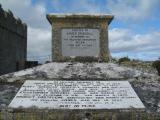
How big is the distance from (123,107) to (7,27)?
15.2 metres

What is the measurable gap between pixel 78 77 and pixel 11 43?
14797mm

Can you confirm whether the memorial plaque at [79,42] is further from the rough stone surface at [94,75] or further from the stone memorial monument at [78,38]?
the rough stone surface at [94,75]

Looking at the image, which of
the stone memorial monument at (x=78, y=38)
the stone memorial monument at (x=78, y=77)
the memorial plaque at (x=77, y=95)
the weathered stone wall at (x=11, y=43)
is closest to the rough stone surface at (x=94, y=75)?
the stone memorial monument at (x=78, y=77)

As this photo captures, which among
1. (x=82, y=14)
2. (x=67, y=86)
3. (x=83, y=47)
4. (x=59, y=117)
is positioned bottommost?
(x=59, y=117)

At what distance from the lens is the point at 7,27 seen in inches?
810

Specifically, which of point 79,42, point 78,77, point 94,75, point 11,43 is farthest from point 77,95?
point 11,43

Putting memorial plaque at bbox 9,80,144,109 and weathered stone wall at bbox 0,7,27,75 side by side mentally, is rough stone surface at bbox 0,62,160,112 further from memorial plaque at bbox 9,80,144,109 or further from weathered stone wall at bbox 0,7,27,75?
weathered stone wall at bbox 0,7,27,75

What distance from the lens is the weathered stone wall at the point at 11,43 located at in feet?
63.9

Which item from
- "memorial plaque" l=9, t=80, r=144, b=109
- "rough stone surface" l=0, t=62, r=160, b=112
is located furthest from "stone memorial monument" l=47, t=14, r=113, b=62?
"memorial plaque" l=9, t=80, r=144, b=109

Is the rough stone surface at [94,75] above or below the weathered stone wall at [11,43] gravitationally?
below

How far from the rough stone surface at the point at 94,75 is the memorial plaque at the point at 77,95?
1.25 feet

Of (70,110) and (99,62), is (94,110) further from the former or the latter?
(99,62)

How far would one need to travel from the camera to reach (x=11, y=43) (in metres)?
21.9

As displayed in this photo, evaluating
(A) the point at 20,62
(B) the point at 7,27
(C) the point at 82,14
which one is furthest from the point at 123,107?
(A) the point at 20,62
